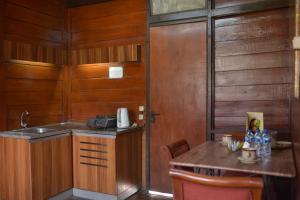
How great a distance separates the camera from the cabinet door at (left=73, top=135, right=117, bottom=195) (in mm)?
3092

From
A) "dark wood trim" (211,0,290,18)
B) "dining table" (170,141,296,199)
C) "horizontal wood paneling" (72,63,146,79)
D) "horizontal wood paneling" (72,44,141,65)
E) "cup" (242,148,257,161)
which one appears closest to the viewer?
"dining table" (170,141,296,199)

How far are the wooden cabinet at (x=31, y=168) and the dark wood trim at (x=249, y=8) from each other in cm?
232

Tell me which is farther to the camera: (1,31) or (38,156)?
(1,31)

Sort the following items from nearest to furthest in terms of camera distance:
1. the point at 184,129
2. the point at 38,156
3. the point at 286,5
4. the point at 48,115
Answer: the point at 286,5, the point at 38,156, the point at 184,129, the point at 48,115

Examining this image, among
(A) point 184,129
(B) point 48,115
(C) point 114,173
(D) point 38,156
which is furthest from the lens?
(B) point 48,115

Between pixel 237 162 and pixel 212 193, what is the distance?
630 mm

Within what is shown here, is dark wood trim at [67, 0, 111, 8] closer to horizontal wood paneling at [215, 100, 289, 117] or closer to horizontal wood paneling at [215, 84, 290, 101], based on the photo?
horizontal wood paneling at [215, 84, 290, 101]

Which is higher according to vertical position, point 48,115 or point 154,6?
point 154,6

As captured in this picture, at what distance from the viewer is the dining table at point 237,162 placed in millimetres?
1682

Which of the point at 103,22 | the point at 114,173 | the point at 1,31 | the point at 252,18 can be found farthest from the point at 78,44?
the point at 252,18

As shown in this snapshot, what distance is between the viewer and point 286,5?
270cm

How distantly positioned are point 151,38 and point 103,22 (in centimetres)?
80

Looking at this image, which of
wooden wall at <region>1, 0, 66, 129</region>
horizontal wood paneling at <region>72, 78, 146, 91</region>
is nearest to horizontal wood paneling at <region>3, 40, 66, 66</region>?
wooden wall at <region>1, 0, 66, 129</region>

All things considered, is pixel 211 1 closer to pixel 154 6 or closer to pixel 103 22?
pixel 154 6
